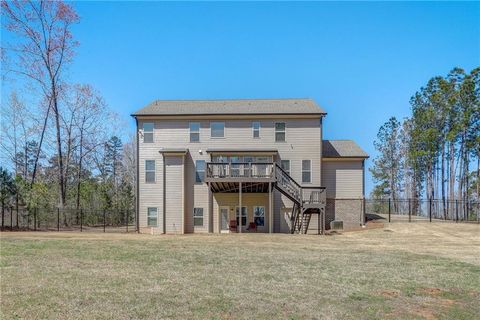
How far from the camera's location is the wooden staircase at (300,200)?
24.1 meters

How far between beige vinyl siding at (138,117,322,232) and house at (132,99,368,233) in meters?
0.07

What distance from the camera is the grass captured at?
6.42m

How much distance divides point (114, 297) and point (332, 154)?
23.0 meters

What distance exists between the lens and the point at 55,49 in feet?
104

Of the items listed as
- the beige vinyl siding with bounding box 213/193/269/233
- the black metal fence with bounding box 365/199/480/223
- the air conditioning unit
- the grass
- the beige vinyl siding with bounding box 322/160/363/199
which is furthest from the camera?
the black metal fence with bounding box 365/199/480/223

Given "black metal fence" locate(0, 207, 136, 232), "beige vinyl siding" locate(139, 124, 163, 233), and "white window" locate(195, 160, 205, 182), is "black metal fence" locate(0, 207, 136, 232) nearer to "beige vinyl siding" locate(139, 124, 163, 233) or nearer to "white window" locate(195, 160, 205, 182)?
"beige vinyl siding" locate(139, 124, 163, 233)

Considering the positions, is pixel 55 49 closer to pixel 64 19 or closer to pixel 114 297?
pixel 64 19

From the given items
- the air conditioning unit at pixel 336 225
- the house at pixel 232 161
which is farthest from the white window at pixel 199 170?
the air conditioning unit at pixel 336 225

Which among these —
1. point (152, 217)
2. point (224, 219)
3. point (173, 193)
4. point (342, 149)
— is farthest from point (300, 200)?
point (152, 217)

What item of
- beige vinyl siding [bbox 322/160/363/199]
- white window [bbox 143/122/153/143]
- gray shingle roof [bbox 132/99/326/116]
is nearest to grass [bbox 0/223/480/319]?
beige vinyl siding [bbox 322/160/363/199]

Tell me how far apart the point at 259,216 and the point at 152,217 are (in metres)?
7.19

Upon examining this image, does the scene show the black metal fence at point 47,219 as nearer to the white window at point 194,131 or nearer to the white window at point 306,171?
the white window at point 194,131

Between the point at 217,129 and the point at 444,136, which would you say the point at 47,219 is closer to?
the point at 217,129

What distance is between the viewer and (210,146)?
2759 centimetres
